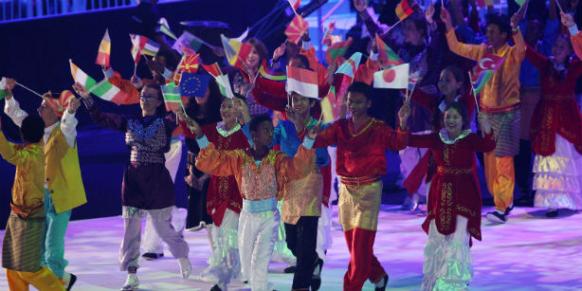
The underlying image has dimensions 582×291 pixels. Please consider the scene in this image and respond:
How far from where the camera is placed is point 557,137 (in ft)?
33.0

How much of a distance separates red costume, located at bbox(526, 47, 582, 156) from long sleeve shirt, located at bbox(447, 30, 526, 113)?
245 mm

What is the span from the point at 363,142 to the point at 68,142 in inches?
74.3

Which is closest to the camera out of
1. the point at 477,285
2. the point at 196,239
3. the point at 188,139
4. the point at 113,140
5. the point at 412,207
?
the point at 477,285

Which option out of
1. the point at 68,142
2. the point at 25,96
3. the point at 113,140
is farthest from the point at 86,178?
the point at 68,142

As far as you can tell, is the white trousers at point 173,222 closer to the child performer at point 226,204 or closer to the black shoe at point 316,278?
the child performer at point 226,204

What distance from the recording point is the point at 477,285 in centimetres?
762

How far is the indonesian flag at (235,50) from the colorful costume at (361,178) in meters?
1.29

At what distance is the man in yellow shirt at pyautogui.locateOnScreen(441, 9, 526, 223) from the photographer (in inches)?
377

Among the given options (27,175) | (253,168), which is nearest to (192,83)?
(253,168)

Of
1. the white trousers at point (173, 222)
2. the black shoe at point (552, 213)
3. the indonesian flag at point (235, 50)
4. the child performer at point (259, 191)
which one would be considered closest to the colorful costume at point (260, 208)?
the child performer at point (259, 191)

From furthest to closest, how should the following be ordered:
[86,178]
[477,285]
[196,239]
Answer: [86,178]
[196,239]
[477,285]

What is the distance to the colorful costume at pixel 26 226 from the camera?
21.4 ft

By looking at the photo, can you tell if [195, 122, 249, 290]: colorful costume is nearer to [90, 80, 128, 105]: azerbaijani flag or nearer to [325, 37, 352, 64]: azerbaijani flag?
[90, 80, 128, 105]: azerbaijani flag

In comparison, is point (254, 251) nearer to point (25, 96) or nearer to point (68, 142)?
point (68, 142)
